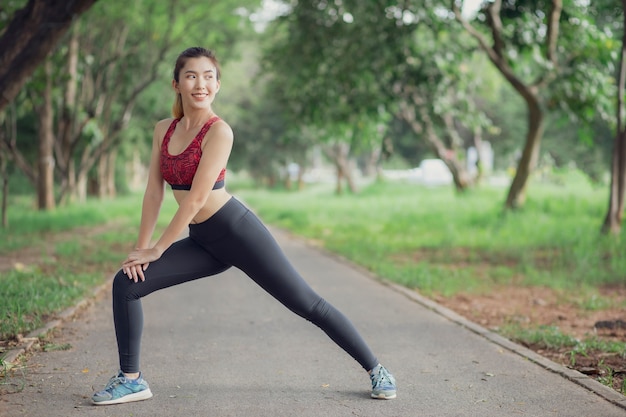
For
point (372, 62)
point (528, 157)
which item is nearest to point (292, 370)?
point (372, 62)

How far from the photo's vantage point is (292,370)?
5.54 metres

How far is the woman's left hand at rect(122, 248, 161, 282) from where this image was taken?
4.40m

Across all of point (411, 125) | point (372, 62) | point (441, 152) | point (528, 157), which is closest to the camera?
point (372, 62)

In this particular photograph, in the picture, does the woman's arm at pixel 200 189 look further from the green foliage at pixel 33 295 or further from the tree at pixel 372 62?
the tree at pixel 372 62

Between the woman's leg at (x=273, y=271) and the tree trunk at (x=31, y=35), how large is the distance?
20.7 ft

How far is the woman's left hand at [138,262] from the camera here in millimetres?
4402

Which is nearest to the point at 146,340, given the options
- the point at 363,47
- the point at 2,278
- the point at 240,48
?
the point at 2,278

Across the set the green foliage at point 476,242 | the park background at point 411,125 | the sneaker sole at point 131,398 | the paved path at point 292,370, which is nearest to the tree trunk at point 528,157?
the park background at point 411,125

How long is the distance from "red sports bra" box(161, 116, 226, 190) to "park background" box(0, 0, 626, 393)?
1772 millimetres

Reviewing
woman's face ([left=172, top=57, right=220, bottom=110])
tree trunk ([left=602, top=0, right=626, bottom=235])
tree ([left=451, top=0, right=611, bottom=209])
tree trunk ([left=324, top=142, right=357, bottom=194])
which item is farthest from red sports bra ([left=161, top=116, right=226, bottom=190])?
tree trunk ([left=324, top=142, right=357, bottom=194])

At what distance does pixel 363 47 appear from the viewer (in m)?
16.7

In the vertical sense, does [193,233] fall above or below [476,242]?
above

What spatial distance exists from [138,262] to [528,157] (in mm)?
14432

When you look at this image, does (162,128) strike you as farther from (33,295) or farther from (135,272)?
(33,295)
